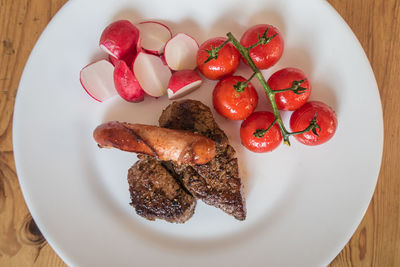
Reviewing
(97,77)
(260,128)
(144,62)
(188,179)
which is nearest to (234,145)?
(260,128)

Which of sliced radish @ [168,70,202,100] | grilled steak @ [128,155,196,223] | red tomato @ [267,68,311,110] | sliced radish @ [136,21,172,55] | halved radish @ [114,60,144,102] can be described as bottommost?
grilled steak @ [128,155,196,223]

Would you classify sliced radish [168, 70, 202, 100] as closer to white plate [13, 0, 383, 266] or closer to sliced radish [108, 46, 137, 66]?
white plate [13, 0, 383, 266]

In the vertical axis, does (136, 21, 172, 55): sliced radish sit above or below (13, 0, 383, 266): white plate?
above

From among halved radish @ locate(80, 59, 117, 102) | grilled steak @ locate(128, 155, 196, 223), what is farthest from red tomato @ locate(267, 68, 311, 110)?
halved radish @ locate(80, 59, 117, 102)

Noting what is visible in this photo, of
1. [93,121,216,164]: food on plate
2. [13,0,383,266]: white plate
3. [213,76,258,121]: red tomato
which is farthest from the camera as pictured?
[13,0,383,266]: white plate

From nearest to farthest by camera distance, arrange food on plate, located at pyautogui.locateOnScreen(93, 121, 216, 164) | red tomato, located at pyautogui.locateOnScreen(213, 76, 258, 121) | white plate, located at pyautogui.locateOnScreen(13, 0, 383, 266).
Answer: food on plate, located at pyautogui.locateOnScreen(93, 121, 216, 164) → red tomato, located at pyautogui.locateOnScreen(213, 76, 258, 121) → white plate, located at pyautogui.locateOnScreen(13, 0, 383, 266)

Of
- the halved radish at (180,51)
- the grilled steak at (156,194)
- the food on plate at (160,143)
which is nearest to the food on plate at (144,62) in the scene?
the halved radish at (180,51)

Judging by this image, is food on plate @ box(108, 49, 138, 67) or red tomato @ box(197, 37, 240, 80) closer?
red tomato @ box(197, 37, 240, 80)
